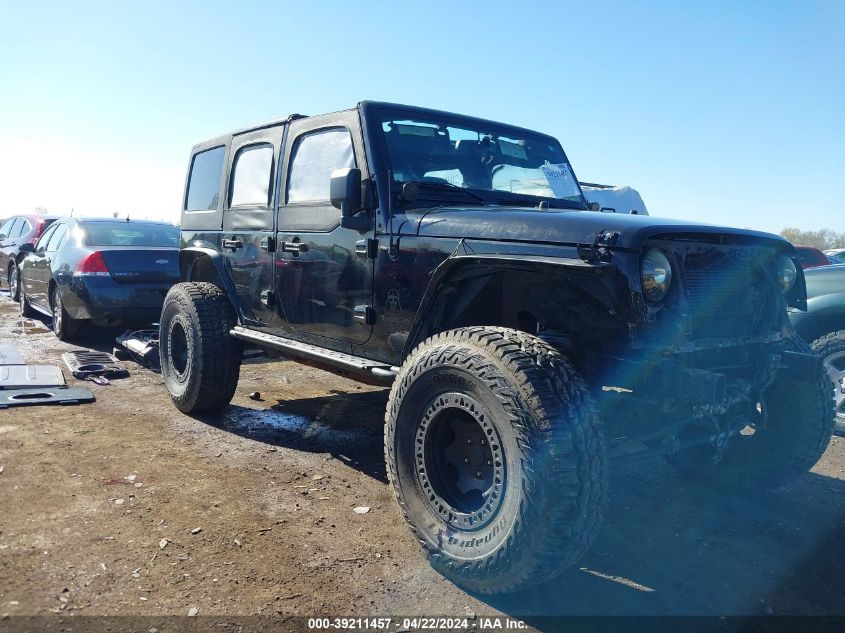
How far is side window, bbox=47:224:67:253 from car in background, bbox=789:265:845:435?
7945 mm

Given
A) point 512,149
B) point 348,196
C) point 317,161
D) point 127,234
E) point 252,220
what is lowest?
point 127,234

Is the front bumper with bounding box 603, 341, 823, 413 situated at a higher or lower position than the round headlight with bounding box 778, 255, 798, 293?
lower

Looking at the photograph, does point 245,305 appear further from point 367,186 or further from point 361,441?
point 367,186

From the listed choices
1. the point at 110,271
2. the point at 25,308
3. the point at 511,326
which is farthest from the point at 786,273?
the point at 25,308

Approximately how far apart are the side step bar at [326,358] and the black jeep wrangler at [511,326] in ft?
0.05

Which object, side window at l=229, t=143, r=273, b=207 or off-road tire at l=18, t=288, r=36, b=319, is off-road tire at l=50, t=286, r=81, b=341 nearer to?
off-road tire at l=18, t=288, r=36, b=319

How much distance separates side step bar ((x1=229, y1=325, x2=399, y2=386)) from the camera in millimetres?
3434

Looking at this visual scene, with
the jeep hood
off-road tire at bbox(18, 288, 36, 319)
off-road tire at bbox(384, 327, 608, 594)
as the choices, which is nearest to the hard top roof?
the jeep hood

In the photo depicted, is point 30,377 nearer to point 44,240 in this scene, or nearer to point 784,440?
point 44,240

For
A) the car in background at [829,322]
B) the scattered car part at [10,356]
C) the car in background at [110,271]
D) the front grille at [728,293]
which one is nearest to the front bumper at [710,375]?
the front grille at [728,293]

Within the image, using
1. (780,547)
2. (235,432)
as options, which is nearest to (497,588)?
(780,547)

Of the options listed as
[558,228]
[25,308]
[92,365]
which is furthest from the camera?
[25,308]

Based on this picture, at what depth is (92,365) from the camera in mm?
6285

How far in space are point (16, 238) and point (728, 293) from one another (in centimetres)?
1177
